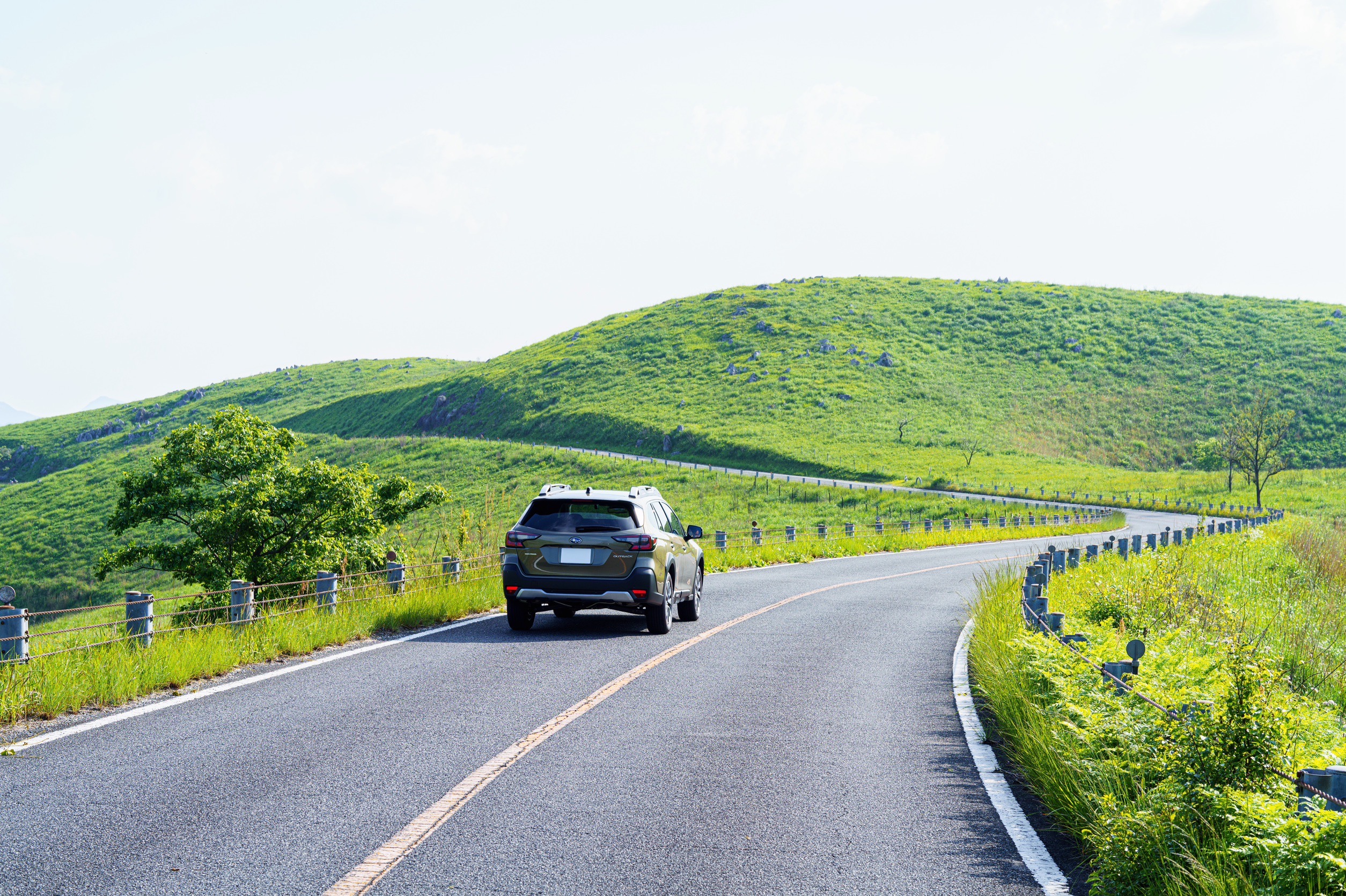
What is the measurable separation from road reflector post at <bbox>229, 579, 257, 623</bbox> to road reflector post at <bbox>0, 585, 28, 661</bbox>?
287 cm

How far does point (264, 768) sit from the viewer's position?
646 centimetres

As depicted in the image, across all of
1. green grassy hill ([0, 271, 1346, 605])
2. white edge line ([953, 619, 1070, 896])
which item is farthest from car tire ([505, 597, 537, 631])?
green grassy hill ([0, 271, 1346, 605])

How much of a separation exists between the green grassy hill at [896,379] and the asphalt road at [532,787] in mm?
61998

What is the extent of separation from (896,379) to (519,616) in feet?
312

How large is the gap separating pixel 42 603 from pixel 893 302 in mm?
104444

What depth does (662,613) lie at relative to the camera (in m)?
13.1

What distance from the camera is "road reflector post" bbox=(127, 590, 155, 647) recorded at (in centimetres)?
979

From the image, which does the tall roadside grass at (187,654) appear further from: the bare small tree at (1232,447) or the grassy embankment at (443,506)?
the bare small tree at (1232,447)

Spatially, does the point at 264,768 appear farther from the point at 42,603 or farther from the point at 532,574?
the point at 42,603

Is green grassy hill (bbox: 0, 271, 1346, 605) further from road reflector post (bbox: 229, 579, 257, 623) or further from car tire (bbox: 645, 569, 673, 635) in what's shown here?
road reflector post (bbox: 229, 579, 257, 623)

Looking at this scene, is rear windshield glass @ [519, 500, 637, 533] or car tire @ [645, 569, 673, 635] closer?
rear windshield glass @ [519, 500, 637, 533]

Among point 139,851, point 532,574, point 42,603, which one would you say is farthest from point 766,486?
point 139,851

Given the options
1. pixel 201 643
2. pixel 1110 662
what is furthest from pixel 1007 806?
pixel 201 643

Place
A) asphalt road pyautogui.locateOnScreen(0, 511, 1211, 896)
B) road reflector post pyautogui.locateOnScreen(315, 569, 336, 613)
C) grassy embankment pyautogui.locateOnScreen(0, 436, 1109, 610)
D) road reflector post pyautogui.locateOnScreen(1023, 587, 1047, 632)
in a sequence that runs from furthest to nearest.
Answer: grassy embankment pyautogui.locateOnScreen(0, 436, 1109, 610)
road reflector post pyautogui.locateOnScreen(315, 569, 336, 613)
road reflector post pyautogui.locateOnScreen(1023, 587, 1047, 632)
asphalt road pyautogui.locateOnScreen(0, 511, 1211, 896)
